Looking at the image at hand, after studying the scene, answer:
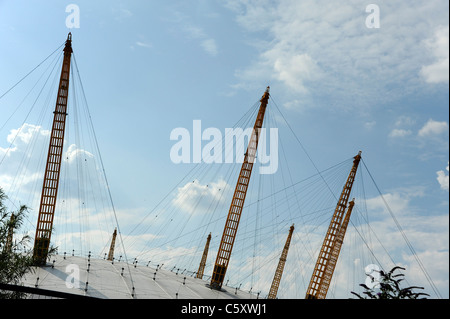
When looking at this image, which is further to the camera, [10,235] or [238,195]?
[238,195]

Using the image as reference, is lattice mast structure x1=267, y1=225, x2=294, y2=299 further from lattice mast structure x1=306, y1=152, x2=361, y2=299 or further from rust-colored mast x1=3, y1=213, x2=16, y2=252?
rust-colored mast x1=3, y1=213, x2=16, y2=252

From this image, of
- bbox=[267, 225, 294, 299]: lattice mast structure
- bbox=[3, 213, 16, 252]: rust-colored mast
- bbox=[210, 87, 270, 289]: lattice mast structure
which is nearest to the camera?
bbox=[3, 213, 16, 252]: rust-colored mast

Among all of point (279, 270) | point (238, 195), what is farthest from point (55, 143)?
point (279, 270)

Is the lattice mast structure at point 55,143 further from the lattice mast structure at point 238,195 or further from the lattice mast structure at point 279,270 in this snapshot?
the lattice mast structure at point 279,270

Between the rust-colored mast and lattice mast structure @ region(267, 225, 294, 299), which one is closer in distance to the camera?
the rust-colored mast

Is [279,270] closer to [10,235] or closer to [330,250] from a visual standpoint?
[330,250]

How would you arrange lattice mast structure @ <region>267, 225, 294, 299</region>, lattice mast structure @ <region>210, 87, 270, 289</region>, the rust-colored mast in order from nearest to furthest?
the rust-colored mast < lattice mast structure @ <region>210, 87, 270, 289</region> < lattice mast structure @ <region>267, 225, 294, 299</region>

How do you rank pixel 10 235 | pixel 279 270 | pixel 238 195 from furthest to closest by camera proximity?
pixel 279 270
pixel 238 195
pixel 10 235

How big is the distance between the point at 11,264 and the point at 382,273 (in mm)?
32028

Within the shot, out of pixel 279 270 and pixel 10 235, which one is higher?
pixel 10 235

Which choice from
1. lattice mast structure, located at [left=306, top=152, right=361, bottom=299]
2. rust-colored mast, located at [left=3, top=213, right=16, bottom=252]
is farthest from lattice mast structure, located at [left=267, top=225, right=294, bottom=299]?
rust-colored mast, located at [left=3, top=213, right=16, bottom=252]

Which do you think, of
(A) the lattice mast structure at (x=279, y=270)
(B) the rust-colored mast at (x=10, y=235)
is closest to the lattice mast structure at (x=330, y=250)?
(A) the lattice mast structure at (x=279, y=270)
